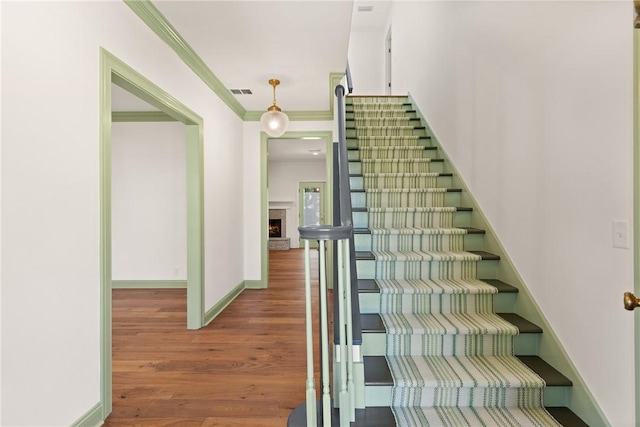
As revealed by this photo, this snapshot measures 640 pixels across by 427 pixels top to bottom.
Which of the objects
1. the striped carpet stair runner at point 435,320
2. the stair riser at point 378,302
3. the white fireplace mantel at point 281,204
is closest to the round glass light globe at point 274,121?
the striped carpet stair runner at point 435,320

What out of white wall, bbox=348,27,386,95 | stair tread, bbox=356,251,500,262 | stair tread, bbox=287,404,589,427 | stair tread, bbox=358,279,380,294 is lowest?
stair tread, bbox=287,404,589,427

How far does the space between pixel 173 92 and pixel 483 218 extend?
2.73 meters

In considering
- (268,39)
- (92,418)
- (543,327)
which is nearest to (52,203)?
(92,418)

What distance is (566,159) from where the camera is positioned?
176cm

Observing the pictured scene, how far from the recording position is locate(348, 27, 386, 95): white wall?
7.72 meters

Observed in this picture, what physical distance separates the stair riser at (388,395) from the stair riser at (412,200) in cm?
169

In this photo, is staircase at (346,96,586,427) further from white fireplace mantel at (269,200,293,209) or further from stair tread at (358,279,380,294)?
white fireplace mantel at (269,200,293,209)

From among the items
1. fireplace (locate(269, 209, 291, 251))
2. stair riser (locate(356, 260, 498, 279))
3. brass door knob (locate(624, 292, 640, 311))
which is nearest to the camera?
brass door knob (locate(624, 292, 640, 311))

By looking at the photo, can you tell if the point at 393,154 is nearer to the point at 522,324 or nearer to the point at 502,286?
the point at 502,286

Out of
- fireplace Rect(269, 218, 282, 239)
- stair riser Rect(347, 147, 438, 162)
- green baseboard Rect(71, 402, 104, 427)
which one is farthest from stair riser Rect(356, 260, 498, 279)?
fireplace Rect(269, 218, 282, 239)

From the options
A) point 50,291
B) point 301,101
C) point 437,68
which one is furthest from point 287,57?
point 50,291

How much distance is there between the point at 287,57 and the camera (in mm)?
3191

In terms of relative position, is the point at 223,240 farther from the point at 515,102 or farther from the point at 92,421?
the point at 515,102

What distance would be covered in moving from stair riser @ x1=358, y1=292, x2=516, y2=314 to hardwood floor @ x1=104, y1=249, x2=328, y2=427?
0.72m
